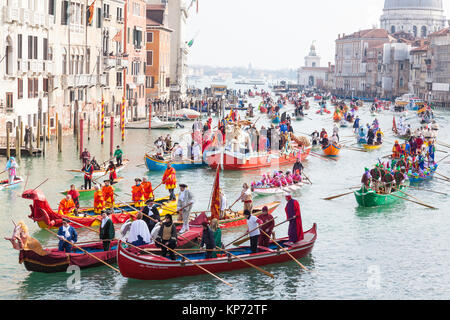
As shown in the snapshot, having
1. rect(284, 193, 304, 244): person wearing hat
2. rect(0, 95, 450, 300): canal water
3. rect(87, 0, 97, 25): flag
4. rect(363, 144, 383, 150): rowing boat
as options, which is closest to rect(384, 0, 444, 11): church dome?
rect(363, 144, 383, 150): rowing boat

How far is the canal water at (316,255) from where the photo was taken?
17234 millimetres

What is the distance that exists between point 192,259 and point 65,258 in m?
2.66

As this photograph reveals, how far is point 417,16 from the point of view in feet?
600

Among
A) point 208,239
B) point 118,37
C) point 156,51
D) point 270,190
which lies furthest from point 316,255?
point 156,51

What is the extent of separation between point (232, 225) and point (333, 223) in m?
3.52

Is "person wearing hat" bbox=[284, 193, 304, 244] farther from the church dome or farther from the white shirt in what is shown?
the church dome

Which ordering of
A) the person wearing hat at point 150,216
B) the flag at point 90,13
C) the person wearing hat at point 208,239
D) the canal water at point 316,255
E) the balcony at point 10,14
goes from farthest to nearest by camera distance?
1. the flag at point 90,13
2. the balcony at point 10,14
3. the person wearing hat at point 150,216
4. the person wearing hat at point 208,239
5. the canal water at point 316,255

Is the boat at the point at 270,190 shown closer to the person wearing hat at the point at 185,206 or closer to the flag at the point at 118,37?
the person wearing hat at the point at 185,206

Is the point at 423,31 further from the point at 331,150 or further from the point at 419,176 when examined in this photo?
the point at 419,176

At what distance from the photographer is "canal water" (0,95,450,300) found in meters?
17.2

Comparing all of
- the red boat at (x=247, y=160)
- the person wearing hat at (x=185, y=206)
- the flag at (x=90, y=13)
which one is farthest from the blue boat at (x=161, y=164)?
the flag at (x=90, y=13)

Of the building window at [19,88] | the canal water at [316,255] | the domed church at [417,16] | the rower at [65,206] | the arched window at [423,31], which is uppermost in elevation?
the domed church at [417,16]

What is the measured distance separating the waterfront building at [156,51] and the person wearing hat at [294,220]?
48.2 metres

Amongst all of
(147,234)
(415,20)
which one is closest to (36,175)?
(147,234)
